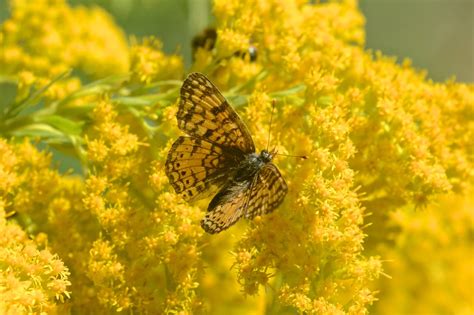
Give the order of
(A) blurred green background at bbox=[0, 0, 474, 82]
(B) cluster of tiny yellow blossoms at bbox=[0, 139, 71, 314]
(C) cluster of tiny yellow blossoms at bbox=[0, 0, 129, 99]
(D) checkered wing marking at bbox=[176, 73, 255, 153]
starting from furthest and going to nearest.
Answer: (A) blurred green background at bbox=[0, 0, 474, 82], (C) cluster of tiny yellow blossoms at bbox=[0, 0, 129, 99], (D) checkered wing marking at bbox=[176, 73, 255, 153], (B) cluster of tiny yellow blossoms at bbox=[0, 139, 71, 314]

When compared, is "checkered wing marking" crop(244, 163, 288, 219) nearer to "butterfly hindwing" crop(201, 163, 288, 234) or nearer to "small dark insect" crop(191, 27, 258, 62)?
"butterfly hindwing" crop(201, 163, 288, 234)

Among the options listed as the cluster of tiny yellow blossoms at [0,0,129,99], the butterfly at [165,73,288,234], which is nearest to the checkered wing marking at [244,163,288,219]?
the butterfly at [165,73,288,234]

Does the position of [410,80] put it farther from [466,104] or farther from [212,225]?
[212,225]

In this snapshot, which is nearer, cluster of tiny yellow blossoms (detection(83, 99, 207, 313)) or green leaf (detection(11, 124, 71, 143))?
cluster of tiny yellow blossoms (detection(83, 99, 207, 313))

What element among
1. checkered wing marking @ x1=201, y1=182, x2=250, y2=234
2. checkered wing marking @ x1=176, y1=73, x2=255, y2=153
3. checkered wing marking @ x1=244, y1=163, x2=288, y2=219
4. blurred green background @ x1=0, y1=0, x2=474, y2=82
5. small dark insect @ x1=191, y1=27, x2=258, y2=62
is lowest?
checkered wing marking @ x1=201, y1=182, x2=250, y2=234

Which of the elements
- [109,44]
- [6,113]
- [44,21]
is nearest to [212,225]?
[6,113]

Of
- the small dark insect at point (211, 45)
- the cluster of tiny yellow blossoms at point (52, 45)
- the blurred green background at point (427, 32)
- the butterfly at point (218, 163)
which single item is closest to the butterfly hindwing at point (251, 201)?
the butterfly at point (218, 163)
